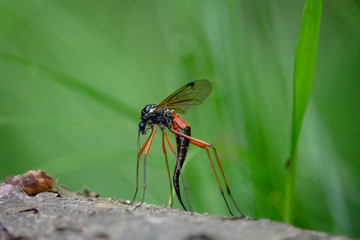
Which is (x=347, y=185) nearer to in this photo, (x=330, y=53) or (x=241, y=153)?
(x=241, y=153)

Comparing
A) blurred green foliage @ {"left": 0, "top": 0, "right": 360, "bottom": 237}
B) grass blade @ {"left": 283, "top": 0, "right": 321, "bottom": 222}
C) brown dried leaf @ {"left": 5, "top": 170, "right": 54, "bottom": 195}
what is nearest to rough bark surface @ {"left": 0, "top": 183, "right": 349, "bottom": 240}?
brown dried leaf @ {"left": 5, "top": 170, "right": 54, "bottom": 195}

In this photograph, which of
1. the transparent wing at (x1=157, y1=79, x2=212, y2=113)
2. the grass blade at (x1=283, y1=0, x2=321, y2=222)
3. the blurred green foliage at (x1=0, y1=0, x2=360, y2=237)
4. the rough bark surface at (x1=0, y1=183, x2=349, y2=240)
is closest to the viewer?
the rough bark surface at (x1=0, y1=183, x2=349, y2=240)

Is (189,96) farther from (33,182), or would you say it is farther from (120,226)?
(120,226)

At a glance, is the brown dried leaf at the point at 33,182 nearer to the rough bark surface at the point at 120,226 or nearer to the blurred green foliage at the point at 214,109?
the rough bark surface at the point at 120,226

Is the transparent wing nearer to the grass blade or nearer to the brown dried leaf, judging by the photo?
the grass blade

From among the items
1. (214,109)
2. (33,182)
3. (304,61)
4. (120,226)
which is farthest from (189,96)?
(120,226)

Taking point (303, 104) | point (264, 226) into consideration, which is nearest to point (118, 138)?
point (303, 104)
